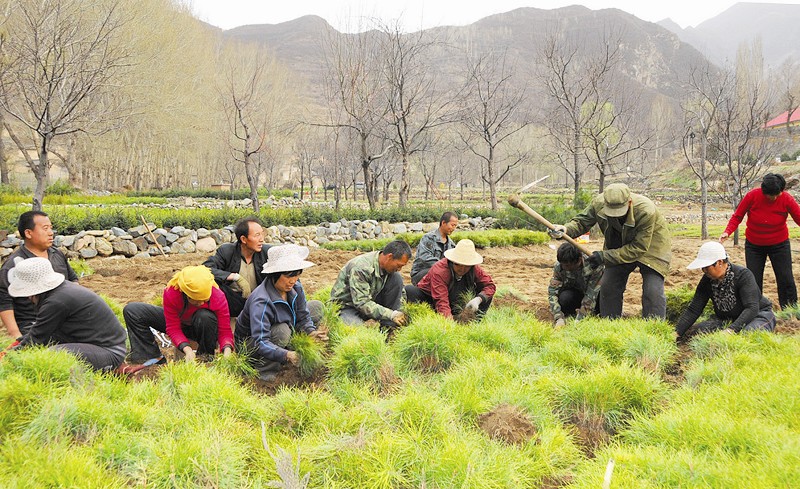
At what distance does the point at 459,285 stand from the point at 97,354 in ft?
10.6

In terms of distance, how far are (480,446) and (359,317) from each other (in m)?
2.41

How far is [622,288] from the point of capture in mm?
4957

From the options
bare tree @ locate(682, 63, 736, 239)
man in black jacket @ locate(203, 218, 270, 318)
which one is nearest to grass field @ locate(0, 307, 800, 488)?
man in black jacket @ locate(203, 218, 270, 318)

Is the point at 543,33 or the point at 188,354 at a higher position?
the point at 543,33

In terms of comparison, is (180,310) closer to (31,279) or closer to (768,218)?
(31,279)

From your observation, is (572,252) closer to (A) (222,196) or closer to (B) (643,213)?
(B) (643,213)

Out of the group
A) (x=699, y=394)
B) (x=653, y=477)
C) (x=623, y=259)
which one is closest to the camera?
(x=653, y=477)

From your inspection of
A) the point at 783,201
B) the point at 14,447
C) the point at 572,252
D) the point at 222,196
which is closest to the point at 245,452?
the point at 14,447

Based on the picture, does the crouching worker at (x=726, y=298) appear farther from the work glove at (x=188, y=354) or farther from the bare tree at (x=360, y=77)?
the bare tree at (x=360, y=77)

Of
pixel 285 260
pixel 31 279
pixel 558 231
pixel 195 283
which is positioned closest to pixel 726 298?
pixel 558 231

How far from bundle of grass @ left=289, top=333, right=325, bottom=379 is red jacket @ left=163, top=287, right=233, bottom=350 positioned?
1.76ft

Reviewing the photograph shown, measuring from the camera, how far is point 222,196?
29.7 meters

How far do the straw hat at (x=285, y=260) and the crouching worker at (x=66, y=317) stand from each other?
1178mm

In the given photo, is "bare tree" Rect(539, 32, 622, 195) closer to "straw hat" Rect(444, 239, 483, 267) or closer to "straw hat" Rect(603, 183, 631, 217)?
"straw hat" Rect(603, 183, 631, 217)
